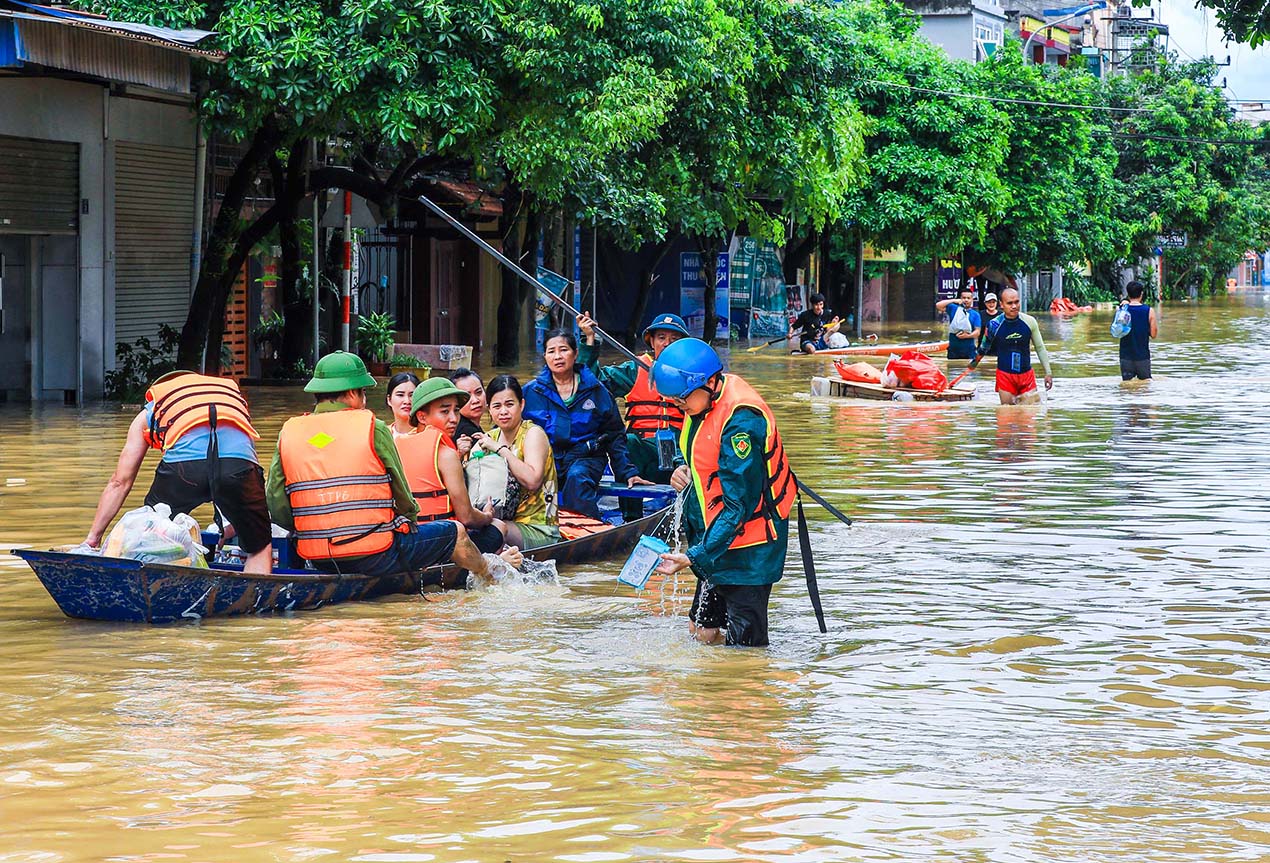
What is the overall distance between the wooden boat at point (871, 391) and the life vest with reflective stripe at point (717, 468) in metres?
16.9

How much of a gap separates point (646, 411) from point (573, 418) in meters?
1.05

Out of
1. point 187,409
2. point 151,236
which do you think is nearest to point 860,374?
point 151,236

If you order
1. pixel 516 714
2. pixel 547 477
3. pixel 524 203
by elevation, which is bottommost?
pixel 516 714

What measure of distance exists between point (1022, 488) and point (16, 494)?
A: 8.14 meters

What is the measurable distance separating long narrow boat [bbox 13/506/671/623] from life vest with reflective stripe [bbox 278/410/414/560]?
22cm

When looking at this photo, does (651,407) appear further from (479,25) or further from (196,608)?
(479,25)

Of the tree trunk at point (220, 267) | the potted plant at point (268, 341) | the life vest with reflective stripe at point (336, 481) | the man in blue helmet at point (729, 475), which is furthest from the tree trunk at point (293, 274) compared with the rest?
the man in blue helmet at point (729, 475)

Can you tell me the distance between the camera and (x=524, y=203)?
31250 millimetres

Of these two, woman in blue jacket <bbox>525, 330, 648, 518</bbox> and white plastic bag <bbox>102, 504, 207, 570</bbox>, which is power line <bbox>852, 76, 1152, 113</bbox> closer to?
woman in blue jacket <bbox>525, 330, 648, 518</bbox>

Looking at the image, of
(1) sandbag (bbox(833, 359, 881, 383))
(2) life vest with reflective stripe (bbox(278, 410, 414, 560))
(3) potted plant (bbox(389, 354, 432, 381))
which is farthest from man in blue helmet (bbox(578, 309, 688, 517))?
(3) potted plant (bbox(389, 354, 432, 381))

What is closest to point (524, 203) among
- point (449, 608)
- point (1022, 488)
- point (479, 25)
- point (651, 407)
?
point (479, 25)

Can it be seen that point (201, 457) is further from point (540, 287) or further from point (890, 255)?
point (890, 255)

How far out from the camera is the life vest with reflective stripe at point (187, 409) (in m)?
9.49

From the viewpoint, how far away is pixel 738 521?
818 centimetres
